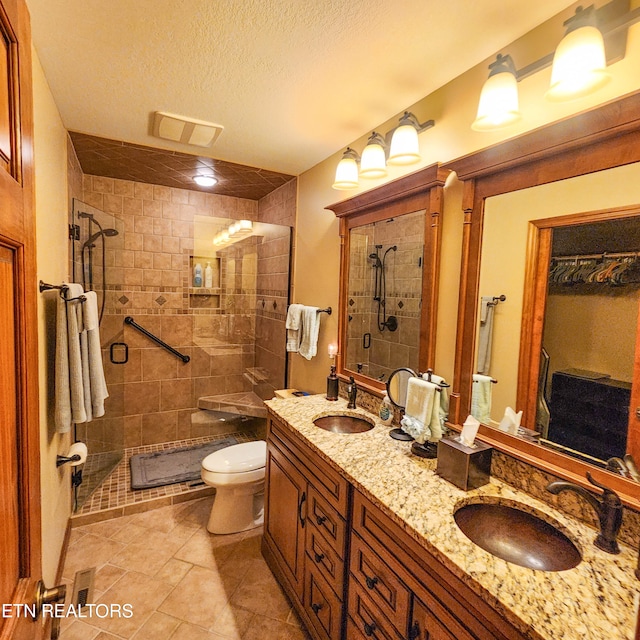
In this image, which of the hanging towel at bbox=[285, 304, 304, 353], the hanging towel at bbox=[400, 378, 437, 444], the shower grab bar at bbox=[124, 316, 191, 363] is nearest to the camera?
the hanging towel at bbox=[400, 378, 437, 444]

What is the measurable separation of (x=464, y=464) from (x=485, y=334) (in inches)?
20.7

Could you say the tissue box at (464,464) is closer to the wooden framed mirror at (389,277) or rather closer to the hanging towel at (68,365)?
the wooden framed mirror at (389,277)

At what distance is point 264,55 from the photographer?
1.49m

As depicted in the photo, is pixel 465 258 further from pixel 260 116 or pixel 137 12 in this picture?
pixel 137 12

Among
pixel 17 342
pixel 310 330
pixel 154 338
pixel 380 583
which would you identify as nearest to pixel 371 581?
pixel 380 583

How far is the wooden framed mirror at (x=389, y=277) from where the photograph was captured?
170 centimetres

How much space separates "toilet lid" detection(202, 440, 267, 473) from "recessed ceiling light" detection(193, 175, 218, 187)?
222 centimetres

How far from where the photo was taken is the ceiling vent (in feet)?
6.72

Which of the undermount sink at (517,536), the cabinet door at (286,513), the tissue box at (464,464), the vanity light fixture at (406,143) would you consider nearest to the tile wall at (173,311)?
the cabinet door at (286,513)

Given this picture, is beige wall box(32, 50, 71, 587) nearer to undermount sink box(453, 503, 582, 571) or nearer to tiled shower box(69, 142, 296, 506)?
tiled shower box(69, 142, 296, 506)

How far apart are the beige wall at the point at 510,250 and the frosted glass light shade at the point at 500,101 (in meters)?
0.26

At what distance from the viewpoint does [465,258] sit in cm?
151

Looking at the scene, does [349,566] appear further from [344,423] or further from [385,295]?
[385,295]

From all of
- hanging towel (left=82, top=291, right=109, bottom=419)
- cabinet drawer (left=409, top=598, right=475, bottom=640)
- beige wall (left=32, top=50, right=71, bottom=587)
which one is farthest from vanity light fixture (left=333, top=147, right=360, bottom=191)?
cabinet drawer (left=409, top=598, right=475, bottom=640)
